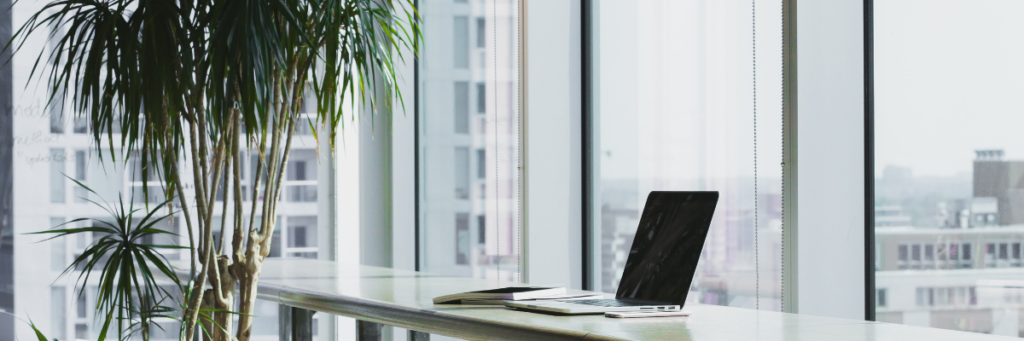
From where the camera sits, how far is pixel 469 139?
3.48m

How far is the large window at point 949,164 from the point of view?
5.42 feet

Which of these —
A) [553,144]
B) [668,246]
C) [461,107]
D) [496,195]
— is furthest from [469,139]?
[668,246]

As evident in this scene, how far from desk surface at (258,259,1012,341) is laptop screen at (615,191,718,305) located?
8cm

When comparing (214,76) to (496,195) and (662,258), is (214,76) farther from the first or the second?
(496,195)

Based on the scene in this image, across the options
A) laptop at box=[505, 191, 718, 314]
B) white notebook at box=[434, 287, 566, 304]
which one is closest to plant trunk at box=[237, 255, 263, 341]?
white notebook at box=[434, 287, 566, 304]

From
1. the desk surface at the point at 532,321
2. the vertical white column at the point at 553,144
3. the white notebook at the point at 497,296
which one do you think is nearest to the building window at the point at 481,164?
the vertical white column at the point at 553,144

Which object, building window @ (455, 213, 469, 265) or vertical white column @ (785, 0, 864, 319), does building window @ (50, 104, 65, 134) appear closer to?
building window @ (455, 213, 469, 265)

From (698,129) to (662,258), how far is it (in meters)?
0.86

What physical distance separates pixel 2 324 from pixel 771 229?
12.1 feet

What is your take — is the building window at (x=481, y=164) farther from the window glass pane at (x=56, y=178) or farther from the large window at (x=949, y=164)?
the window glass pane at (x=56, y=178)

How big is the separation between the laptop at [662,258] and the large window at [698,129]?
0.48m

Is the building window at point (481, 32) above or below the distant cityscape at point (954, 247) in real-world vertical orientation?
above

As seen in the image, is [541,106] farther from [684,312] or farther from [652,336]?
[652,336]

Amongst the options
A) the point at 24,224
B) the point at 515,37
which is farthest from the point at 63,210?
the point at 515,37
